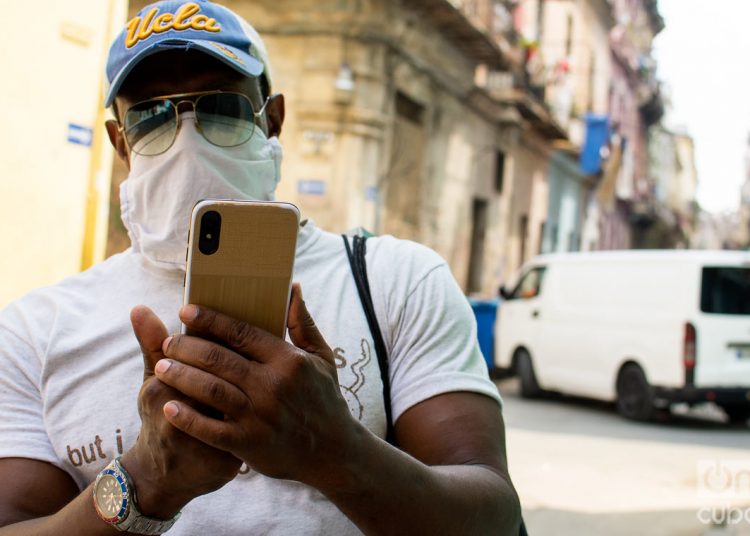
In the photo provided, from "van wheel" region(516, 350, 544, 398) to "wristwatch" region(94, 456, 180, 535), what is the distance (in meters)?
11.5

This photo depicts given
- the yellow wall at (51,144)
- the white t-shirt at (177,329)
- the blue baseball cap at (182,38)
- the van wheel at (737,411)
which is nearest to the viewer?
the white t-shirt at (177,329)

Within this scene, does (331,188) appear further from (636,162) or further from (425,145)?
(636,162)

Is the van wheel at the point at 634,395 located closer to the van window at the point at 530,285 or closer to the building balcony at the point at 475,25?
the van window at the point at 530,285

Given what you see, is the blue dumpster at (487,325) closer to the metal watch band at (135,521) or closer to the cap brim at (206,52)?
the cap brim at (206,52)

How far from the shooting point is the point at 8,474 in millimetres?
1569

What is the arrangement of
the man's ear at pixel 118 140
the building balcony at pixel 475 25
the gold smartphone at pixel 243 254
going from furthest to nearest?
the building balcony at pixel 475 25
the man's ear at pixel 118 140
the gold smartphone at pixel 243 254

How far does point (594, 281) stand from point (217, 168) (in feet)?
33.6

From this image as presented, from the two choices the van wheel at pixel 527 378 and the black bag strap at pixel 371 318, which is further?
the van wheel at pixel 527 378

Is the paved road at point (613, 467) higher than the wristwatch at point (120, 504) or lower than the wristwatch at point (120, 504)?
lower

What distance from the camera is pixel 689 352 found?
33.1 ft

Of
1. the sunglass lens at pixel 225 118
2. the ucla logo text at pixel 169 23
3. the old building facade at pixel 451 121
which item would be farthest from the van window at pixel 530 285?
the ucla logo text at pixel 169 23

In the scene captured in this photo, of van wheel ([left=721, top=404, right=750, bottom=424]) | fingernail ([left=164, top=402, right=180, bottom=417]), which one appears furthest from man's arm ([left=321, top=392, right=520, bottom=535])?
van wheel ([left=721, top=404, right=750, bottom=424])

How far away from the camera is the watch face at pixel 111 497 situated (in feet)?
4.25

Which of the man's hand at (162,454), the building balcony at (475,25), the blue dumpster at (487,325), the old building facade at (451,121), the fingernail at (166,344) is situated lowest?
the blue dumpster at (487,325)
